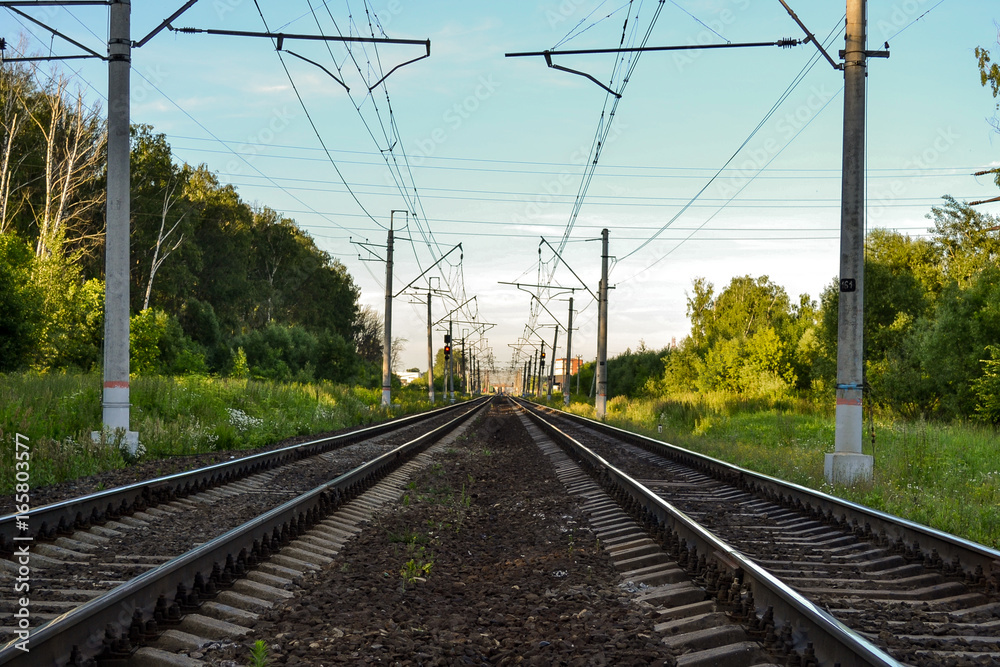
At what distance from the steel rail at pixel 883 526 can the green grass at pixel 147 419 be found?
9.22 m

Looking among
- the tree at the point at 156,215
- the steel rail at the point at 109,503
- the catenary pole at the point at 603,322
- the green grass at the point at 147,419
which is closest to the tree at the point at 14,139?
the tree at the point at 156,215

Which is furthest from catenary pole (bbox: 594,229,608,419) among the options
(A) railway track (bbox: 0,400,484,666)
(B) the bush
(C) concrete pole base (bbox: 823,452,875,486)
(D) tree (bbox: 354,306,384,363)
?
(D) tree (bbox: 354,306,384,363)

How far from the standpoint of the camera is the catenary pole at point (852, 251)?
11.9 m

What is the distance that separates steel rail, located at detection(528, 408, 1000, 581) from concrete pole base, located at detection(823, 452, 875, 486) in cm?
132

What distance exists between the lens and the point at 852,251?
12.4 metres

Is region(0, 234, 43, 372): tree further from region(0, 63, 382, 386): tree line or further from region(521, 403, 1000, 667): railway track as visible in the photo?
region(521, 403, 1000, 667): railway track

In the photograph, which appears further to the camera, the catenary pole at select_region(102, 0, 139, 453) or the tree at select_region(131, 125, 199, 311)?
the tree at select_region(131, 125, 199, 311)

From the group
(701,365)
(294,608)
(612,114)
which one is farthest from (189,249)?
(294,608)

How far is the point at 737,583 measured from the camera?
506cm

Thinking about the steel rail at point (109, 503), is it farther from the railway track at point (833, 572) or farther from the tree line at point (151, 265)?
the tree line at point (151, 265)

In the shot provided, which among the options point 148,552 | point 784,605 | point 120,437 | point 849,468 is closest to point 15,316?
point 120,437

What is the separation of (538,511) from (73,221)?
45737mm

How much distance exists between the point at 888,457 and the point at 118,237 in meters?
14.1

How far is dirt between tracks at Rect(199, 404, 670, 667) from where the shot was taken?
4.30m
